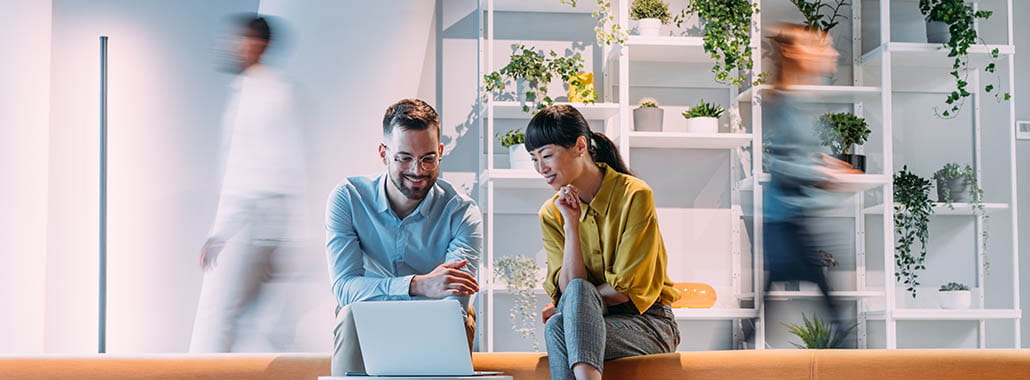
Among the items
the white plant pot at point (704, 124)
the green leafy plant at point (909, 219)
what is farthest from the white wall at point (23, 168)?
the green leafy plant at point (909, 219)

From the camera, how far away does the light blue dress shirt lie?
2.42 m

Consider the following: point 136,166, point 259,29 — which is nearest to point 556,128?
point 259,29

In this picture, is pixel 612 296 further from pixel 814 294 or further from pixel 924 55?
pixel 924 55

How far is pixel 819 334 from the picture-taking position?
4.28 m

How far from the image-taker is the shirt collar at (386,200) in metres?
2.43

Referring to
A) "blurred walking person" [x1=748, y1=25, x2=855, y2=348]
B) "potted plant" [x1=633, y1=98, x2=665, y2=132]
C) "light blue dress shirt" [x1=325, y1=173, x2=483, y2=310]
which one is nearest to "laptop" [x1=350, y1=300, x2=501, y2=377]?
"light blue dress shirt" [x1=325, y1=173, x2=483, y2=310]

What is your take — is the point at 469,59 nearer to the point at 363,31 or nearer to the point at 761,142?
the point at 363,31

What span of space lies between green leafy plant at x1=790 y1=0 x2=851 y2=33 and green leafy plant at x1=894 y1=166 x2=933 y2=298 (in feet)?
2.42

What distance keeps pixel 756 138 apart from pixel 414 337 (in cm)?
274

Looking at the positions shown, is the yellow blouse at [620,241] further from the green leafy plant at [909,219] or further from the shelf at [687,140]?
the green leafy plant at [909,219]

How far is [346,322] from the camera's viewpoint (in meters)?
2.20

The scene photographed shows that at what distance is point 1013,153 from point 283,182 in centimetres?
319

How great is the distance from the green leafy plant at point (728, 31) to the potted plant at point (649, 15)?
5.2 inches

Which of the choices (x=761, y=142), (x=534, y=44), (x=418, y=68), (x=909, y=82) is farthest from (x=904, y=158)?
(x=418, y=68)
